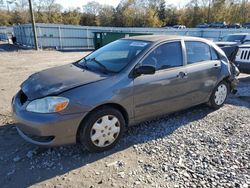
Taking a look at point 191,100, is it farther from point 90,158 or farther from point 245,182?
point 90,158

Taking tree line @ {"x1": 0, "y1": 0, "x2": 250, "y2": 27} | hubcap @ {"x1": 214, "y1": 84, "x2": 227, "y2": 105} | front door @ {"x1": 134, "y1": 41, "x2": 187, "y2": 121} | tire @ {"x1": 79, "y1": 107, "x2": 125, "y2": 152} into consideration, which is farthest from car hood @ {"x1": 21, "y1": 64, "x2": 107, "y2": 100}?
tree line @ {"x1": 0, "y1": 0, "x2": 250, "y2": 27}

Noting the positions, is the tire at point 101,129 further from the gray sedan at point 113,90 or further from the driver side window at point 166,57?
the driver side window at point 166,57

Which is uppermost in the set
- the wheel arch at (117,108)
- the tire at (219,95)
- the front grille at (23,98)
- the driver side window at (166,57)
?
the driver side window at (166,57)

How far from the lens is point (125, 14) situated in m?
60.8

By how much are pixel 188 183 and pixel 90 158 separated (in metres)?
1.35

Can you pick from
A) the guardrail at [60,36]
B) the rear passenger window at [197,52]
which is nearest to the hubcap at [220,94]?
the rear passenger window at [197,52]

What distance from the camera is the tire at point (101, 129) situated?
3240mm

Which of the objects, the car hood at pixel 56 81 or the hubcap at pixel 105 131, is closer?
the car hood at pixel 56 81

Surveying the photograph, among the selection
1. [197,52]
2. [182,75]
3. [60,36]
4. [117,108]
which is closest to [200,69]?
[197,52]

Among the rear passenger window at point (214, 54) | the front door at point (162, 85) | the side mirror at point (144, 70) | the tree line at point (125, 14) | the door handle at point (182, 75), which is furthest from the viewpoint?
the tree line at point (125, 14)

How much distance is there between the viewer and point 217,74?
484 centimetres

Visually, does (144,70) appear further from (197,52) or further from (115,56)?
(197,52)

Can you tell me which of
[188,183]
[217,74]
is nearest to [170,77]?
[217,74]

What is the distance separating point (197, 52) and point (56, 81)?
2.72 meters
